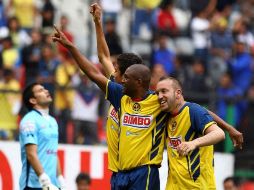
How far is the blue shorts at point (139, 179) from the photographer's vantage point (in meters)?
9.86

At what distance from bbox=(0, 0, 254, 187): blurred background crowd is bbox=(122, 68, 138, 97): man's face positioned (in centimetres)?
558

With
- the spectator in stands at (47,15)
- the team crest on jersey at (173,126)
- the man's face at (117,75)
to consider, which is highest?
the spectator in stands at (47,15)

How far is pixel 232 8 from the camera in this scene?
22.6m

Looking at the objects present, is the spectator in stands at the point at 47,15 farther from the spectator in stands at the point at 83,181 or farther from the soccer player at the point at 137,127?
the soccer player at the point at 137,127

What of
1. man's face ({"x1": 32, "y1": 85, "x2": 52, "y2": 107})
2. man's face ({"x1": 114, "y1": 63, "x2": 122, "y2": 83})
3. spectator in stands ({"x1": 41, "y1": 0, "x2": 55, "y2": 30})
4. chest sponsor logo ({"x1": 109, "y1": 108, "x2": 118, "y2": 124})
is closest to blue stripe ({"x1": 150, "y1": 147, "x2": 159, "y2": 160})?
chest sponsor logo ({"x1": 109, "y1": 108, "x2": 118, "y2": 124})

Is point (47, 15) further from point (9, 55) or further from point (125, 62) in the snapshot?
→ point (125, 62)

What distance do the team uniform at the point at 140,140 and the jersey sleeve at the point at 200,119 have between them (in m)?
0.36

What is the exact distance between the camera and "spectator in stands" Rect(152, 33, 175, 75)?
19.2m

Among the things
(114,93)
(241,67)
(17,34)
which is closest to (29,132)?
(114,93)

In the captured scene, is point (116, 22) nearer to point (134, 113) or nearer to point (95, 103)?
point (95, 103)

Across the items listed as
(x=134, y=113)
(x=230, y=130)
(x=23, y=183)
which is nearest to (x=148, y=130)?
(x=134, y=113)

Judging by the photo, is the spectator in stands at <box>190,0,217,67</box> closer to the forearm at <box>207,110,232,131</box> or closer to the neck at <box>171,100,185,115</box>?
the forearm at <box>207,110,232,131</box>

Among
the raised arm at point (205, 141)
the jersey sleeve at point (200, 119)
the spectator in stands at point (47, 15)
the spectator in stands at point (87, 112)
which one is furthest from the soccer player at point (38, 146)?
the spectator in stands at point (47, 15)

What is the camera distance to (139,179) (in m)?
9.85
